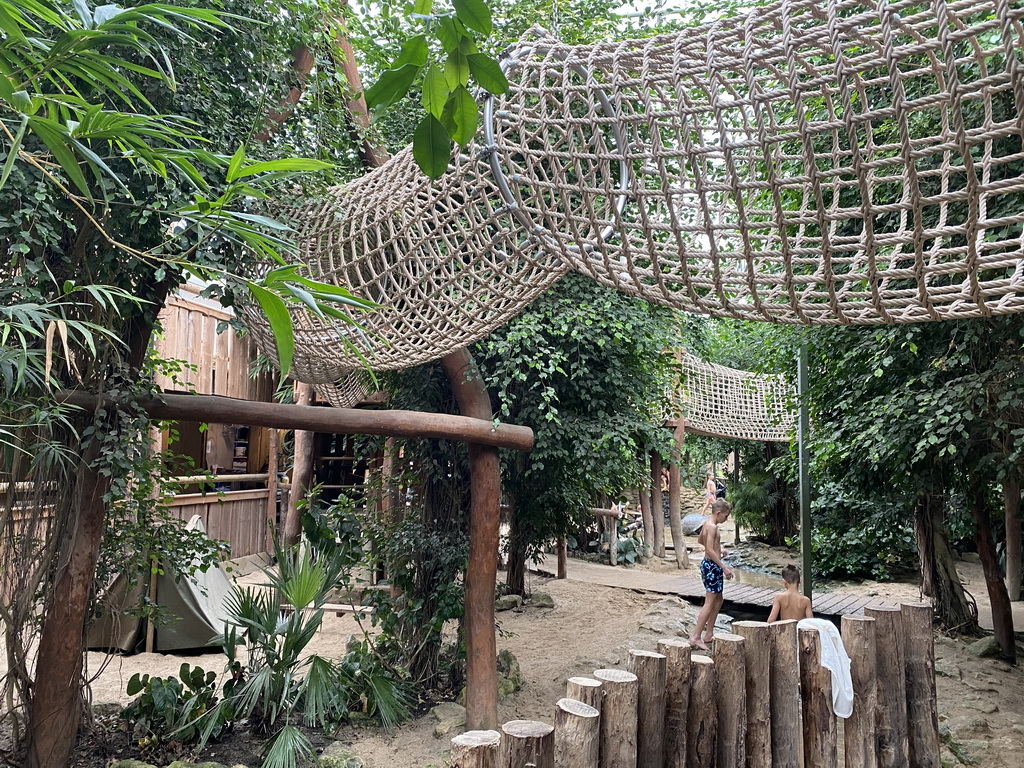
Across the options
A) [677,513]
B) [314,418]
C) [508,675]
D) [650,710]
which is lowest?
[508,675]

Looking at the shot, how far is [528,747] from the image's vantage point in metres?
1.60

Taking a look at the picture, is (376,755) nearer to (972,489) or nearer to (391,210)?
(391,210)

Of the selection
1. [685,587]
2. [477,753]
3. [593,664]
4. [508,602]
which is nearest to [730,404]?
[685,587]

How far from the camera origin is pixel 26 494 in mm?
2793

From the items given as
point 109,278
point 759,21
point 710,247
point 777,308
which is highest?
point 759,21

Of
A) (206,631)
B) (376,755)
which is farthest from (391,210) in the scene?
(206,631)

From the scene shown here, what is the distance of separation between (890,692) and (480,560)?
1794 millimetres

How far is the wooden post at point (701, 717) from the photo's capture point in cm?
201

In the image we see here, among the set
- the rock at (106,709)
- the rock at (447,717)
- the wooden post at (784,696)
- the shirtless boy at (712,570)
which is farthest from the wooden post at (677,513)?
the wooden post at (784,696)

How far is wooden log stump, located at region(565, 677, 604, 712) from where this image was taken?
178 centimetres

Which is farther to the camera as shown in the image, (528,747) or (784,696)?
(784,696)

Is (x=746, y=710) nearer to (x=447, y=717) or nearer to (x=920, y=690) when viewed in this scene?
(x=920, y=690)

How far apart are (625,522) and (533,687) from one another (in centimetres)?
799

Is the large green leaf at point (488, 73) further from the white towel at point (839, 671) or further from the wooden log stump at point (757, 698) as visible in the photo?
the white towel at point (839, 671)
